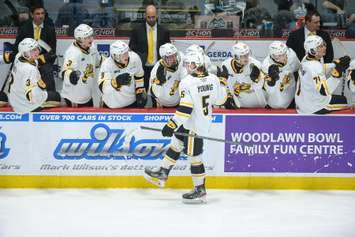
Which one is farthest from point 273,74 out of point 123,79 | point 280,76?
point 123,79

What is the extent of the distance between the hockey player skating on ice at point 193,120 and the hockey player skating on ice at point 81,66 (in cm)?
116

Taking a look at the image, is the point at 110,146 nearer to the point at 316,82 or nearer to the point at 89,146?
the point at 89,146

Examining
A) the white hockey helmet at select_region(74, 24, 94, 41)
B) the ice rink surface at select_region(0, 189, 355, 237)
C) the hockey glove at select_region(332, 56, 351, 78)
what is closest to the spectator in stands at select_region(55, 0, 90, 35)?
the white hockey helmet at select_region(74, 24, 94, 41)

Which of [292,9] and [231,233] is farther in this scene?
[292,9]

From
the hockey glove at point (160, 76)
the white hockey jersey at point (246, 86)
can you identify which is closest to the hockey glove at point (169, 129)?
the hockey glove at point (160, 76)

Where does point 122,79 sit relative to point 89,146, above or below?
above

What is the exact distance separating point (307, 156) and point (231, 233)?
1687 mm

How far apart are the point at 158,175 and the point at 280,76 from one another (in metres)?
1.53

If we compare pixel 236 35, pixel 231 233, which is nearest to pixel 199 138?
pixel 231 233

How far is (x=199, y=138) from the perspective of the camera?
24.2 feet

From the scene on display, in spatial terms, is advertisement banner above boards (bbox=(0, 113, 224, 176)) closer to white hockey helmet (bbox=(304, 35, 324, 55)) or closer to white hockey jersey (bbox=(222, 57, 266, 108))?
white hockey jersey (bbox=(222, 57, 266, 108))

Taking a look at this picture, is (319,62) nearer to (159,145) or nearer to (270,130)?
(270,130)

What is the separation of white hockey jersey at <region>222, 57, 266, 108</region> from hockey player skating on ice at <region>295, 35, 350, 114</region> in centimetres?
37

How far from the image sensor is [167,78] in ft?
26.1
